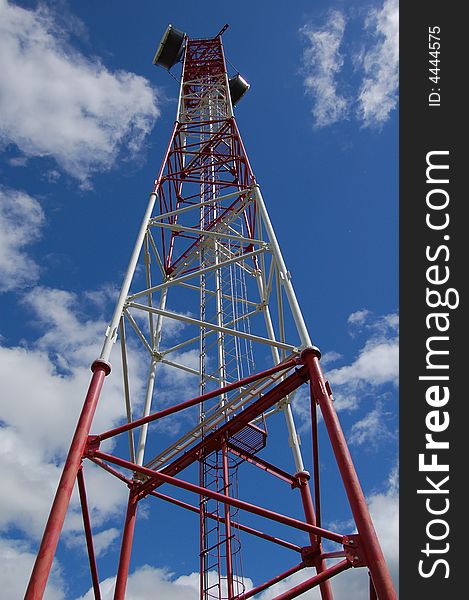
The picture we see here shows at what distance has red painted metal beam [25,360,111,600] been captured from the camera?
6.52m

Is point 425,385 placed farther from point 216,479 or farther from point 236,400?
point 216,479

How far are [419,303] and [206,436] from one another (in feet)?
19.3

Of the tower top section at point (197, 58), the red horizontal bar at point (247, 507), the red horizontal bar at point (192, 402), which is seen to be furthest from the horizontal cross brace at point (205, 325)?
the tower top section at point (197, 58)

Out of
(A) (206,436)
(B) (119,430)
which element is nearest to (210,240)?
(A) (206,436)

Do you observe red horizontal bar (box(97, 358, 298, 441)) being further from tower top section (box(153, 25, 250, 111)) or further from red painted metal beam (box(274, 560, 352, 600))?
tower top section (box(153, 25, 250, 111))

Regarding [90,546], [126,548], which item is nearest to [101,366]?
[90,546]

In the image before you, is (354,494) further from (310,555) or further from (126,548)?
(126,548)

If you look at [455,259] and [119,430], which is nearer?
[455,259]

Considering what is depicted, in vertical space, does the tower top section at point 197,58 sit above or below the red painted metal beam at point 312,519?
above

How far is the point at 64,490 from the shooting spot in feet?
24.2

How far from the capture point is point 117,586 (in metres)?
10.1

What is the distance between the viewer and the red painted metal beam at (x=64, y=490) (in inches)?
257

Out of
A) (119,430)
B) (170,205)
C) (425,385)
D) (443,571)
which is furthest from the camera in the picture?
(170,205)

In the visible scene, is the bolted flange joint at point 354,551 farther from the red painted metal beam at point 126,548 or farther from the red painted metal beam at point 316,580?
the red painted metal beam at point 126,548
